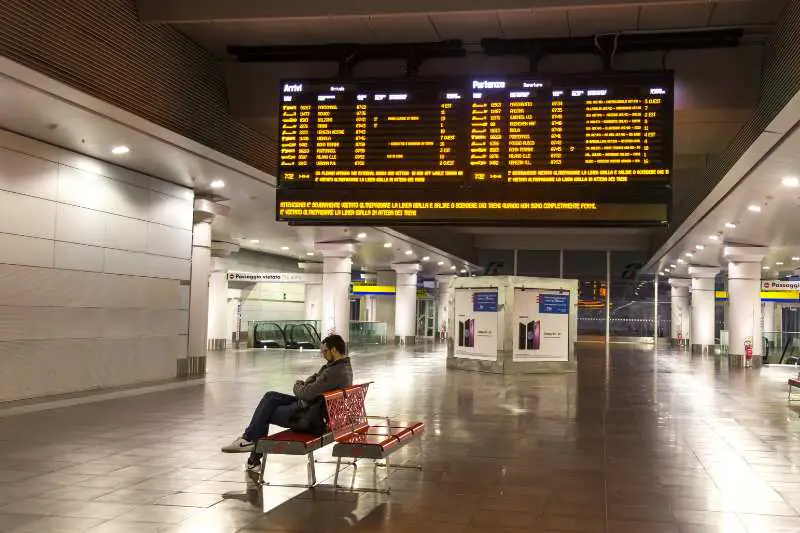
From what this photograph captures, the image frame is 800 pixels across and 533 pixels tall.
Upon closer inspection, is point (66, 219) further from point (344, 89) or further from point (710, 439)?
point (710, 439)

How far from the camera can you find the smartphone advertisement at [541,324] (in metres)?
20.8

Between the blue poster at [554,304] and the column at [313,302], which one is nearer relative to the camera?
the blue poster at [554,304]

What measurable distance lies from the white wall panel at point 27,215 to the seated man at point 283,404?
A: 636 centimetres

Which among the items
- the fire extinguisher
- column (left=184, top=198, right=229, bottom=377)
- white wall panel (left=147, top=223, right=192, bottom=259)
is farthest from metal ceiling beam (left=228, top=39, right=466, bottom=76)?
the fire extinguisher

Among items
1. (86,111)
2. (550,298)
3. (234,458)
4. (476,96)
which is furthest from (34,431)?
(550,298)

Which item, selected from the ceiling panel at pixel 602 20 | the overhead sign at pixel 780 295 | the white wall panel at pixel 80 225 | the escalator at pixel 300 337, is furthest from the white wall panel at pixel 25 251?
the overhead sign at pixel 780 295

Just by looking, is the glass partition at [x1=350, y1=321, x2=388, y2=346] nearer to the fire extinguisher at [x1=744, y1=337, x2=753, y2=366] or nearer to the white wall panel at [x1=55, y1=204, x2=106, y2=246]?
the fire extinguisher at [x1=744, y1=337, x2=753, y2=366]

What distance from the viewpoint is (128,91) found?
998 cm

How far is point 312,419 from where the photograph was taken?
6.68 meters

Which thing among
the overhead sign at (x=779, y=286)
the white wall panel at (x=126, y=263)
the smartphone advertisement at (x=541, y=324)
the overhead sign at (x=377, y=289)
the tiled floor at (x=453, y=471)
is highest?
the overhead sign at (x=779, y=286)

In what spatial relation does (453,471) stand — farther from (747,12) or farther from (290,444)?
(747,12)

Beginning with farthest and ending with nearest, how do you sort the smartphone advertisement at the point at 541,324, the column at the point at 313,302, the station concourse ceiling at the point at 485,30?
the column at the point at 313,302 → the smartphone advertisement at the point at 541,324 → the station concourse ceiling at the point at 485,30

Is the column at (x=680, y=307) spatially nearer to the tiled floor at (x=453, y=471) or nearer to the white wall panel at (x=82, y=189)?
the tiled floor at (x=453, y=471)

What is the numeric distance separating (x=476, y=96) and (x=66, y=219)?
7.49 meters
